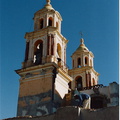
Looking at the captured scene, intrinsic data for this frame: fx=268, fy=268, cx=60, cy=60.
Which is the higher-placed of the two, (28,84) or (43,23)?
(43,23)

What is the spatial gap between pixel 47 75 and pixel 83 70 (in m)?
7.89

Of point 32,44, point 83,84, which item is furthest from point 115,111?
point 83,84

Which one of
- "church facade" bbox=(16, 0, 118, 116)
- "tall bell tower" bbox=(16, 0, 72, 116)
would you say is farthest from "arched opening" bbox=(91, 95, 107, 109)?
"tall bell tower" bbox=(16, 0, 72, 116)

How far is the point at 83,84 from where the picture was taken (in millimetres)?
25219

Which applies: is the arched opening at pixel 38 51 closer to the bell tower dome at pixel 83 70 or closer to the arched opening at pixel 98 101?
the arched opening at pixel 98 101

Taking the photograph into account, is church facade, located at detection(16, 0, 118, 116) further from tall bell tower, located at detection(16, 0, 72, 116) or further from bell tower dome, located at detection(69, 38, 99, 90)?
bell tower dome, located at detection(69, 38, 99, 90)

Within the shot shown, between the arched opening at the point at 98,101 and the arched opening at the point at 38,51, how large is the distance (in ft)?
16.3

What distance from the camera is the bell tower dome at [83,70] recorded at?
25219 millimetres

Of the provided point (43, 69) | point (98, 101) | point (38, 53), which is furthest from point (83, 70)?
point (43, 69)

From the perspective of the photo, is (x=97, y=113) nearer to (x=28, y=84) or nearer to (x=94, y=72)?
(x=28, y=84)

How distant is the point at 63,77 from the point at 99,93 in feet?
9.77

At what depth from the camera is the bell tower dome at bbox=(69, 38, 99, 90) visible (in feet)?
82.7

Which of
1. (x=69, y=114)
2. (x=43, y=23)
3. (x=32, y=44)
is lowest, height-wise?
(x=69, y=114)

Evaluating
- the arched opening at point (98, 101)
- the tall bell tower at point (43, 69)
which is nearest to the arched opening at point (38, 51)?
the tall bell tower at point (43, 69)
